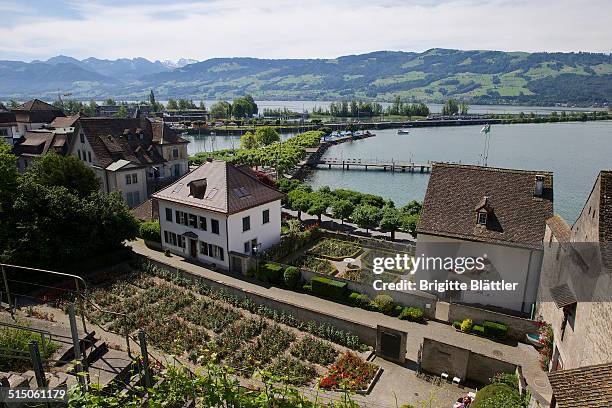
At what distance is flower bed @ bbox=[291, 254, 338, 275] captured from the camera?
33.8 m

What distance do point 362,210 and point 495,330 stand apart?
20.3m

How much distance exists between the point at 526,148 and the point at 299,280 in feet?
410

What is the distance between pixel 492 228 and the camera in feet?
89.9

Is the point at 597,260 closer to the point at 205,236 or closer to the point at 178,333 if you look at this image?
the point at 178,333

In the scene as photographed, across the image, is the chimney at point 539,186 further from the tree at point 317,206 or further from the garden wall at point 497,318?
the tree at point 317,206

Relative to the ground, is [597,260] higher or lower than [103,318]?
higher

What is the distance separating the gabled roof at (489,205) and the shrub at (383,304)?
5.18 m

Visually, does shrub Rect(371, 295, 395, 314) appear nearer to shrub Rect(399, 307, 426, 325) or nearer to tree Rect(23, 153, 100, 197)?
shrub Rect(399, 307, 426, 325)

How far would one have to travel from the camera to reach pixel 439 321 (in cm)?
2688

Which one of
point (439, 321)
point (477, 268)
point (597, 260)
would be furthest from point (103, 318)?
point (597, 260)

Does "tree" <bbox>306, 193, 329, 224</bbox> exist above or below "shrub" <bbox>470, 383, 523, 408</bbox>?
above

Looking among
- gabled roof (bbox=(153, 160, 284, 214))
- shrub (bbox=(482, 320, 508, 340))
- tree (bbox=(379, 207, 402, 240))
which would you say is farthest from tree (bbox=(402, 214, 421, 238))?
shrub (bbox=(482, 320, 508, 340))

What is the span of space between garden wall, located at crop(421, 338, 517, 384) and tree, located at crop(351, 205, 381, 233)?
2163 cm

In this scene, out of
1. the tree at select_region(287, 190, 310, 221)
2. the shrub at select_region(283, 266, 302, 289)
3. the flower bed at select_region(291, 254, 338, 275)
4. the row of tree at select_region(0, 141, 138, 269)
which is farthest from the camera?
the tree at select_region(287, 190, 310, 221)
